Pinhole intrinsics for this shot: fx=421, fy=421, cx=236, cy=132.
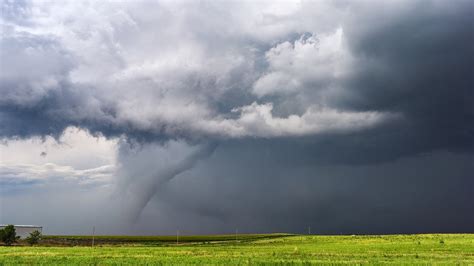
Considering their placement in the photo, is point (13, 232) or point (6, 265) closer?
point (6, 265)

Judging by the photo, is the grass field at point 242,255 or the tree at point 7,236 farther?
the tree at point 7,236

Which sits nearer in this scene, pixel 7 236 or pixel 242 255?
pixel 242 255

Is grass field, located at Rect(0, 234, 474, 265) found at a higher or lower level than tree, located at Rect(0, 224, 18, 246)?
lower

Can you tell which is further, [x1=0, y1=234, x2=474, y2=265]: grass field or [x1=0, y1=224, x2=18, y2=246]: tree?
[x1=0, y1=224, x2=18, y2=246]: tree

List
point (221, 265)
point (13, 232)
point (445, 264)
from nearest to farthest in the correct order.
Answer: point (221, 265) → point (445, 264) → point (13, 232)

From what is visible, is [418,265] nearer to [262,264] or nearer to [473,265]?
[473,265]

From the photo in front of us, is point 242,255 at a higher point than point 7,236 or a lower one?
lower

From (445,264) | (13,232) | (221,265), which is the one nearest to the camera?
(221,265)

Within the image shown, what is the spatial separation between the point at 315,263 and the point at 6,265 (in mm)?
31603

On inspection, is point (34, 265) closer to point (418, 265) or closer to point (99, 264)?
point (99, 264)

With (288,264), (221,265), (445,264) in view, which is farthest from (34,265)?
(445,264)

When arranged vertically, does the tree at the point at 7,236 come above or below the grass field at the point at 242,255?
above

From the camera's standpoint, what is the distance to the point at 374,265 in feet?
143

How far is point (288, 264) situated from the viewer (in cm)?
4359
